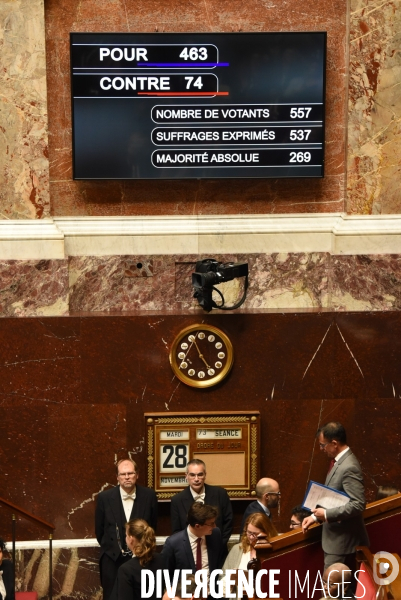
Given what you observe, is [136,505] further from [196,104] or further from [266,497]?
[196,104]

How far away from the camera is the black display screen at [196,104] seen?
9430 millimetres

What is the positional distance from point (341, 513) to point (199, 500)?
5.71 feet

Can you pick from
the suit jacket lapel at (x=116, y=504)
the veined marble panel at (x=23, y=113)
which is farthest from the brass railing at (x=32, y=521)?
the veined marble panel at (x=23, y=113)

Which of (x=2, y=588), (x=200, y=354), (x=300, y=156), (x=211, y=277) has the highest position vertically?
(x=300, y=156)

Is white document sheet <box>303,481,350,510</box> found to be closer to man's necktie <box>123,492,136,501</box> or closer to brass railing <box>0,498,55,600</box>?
man's necktie <box>123,492,136,501</box>

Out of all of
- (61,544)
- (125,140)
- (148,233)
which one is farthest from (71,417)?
(125,140)

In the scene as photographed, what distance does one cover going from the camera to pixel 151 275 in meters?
9.74

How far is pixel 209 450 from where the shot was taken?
9484 mm

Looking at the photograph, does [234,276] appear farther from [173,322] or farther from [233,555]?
[233,555]

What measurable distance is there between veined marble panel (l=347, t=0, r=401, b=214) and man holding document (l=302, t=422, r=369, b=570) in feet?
9.03

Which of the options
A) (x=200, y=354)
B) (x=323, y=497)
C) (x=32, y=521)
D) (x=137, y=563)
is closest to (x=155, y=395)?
(x=200, y=354)

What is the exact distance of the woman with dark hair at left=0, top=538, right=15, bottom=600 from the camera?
785cm

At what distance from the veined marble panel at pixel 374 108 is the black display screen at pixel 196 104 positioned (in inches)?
12.0

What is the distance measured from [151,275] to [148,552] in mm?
2991
